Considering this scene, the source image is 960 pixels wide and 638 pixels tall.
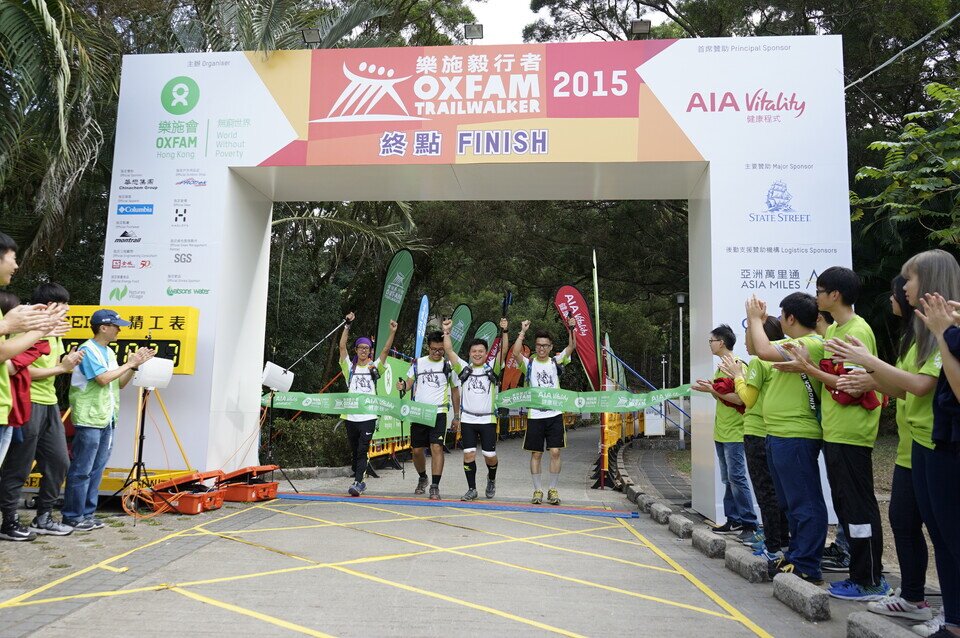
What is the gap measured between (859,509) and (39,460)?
5921mm

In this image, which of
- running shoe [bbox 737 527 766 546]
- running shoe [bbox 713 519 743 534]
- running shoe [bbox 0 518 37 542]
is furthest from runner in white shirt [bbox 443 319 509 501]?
running shoe [bbox 0 518 37 542]

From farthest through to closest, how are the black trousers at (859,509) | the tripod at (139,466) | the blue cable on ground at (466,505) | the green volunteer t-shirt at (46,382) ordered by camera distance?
the blue cable on ground at (466,505), the tripod at (139,466), the green volunteer t-shirt at (46,382), the black trousers at (859,509)

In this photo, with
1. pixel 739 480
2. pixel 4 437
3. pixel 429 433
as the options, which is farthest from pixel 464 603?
pixel 429 433

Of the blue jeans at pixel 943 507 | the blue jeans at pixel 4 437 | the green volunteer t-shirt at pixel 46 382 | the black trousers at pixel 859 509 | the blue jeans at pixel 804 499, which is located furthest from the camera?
the green volunteer t-shirt at pixel 46 382

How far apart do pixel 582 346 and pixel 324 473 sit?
434 centimetres

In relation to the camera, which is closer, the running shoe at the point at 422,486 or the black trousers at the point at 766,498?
the black trousers at the point at 766,498

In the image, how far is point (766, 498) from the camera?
518 centimetres

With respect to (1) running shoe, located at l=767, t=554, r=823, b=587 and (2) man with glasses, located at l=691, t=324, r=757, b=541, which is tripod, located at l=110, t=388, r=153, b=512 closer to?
(2) man with glasses, located at l=691, t=324, r=757, b=541

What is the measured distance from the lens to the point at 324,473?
10.8m

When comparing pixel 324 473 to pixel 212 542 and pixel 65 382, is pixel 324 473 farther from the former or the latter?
pixel 212 542

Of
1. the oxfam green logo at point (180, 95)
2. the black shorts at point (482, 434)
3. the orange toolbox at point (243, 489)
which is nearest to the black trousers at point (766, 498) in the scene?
the black shorts at point (482, 434)

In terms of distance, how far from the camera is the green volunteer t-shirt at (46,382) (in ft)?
17.8

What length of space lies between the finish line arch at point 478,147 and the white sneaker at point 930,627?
151 inches

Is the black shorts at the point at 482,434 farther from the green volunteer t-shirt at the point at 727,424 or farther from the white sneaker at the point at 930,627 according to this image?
the white sneaker at the point at 930,627
